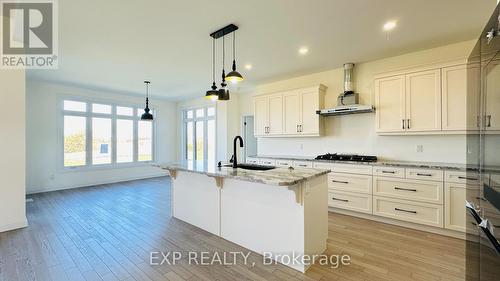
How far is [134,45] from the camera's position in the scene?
333cm

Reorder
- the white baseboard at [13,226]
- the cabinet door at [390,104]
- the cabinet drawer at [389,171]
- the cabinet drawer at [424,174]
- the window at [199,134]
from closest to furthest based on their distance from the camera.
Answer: the cabinet drawer at [424,174], the white baseboard at [13,226], the cabinet drawer at [389,171], the cabinet door at [390,104], the window at [199,134]

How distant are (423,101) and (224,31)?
3.19 metres

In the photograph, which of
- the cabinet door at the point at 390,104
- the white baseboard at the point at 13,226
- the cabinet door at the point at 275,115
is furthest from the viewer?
the cabinet door at the point at 275,115

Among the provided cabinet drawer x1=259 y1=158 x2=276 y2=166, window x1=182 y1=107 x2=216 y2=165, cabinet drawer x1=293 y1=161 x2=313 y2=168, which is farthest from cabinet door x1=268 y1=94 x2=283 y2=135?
window x1=182 y1=107 x2=216 y2=165

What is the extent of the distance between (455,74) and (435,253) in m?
2.46

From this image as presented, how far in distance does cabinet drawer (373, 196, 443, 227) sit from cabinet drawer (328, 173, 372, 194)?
0.21 metres

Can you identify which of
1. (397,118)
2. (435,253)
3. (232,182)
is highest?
(397,118)

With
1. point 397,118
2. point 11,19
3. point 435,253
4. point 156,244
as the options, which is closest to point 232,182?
point 156,244

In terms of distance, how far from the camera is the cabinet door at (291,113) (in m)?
4.70

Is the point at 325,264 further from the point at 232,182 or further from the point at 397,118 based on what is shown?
the point at 397,118

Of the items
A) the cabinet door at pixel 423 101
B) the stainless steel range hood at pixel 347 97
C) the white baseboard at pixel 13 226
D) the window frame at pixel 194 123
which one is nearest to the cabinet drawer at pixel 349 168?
the cabinet door at pixel 423 101

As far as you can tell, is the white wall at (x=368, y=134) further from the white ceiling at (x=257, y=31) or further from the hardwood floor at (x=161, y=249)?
the hardwood floor at (x=161, y=249)

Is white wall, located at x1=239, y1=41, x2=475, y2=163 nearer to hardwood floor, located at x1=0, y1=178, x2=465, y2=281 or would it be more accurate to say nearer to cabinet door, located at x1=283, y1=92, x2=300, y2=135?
cabinet door, located at x1=283, y1=92, x2=300, y2=135

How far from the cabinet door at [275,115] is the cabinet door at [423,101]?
237 cm
